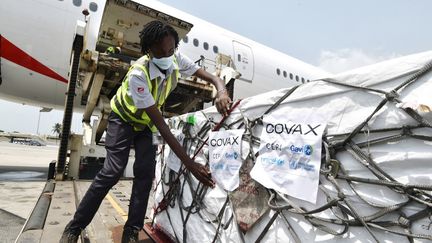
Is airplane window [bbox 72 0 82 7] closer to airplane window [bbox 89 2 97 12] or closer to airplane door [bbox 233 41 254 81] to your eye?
airplane window [bbox 89 2 97 12]

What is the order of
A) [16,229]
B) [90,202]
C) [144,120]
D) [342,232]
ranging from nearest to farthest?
[342,232]
[90,202]
[144,120]
[16,229]

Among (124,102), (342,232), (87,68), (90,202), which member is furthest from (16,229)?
(342,232)

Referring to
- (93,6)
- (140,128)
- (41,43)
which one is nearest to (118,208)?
(140,128)

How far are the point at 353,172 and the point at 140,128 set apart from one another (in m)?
1.37

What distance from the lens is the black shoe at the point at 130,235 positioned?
188cm

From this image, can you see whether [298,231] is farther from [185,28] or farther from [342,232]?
[185,28]

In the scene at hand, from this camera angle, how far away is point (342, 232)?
1.04 meters

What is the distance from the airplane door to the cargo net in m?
6.52

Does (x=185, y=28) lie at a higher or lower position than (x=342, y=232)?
higher

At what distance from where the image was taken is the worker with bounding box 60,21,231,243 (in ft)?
5.74

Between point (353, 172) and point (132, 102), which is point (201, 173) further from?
point (353, 172)

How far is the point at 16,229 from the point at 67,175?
6.01 ft

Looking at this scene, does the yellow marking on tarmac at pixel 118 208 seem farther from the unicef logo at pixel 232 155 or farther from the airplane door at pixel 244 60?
the airplane door at pixel 244 60

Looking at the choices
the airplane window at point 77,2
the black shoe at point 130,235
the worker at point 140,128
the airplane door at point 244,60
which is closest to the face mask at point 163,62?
the worker at point 140,128
